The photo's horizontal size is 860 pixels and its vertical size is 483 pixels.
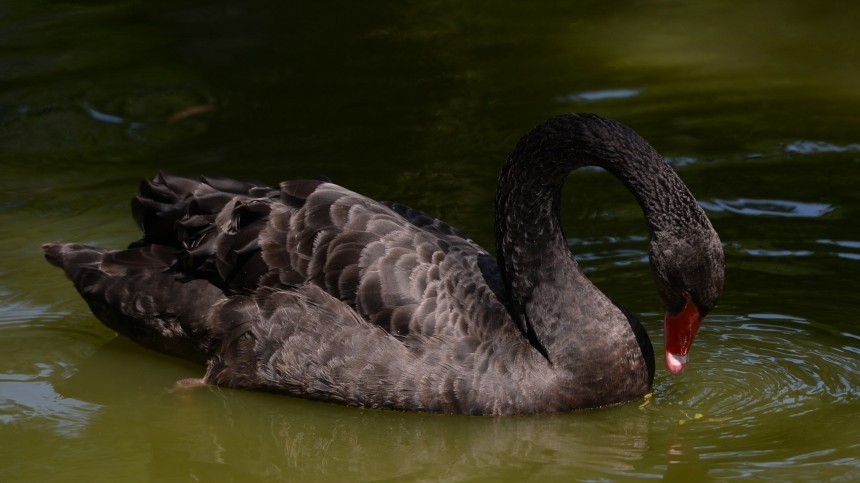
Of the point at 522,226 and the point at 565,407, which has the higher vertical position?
the point at 522,226

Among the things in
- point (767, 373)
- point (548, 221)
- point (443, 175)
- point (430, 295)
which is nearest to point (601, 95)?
point (443, 175)

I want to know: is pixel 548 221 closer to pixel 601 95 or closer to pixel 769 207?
pixel 769 207

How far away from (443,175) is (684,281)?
132 inches

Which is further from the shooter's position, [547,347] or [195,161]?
[195,161]

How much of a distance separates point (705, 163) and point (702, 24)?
3.34 meters

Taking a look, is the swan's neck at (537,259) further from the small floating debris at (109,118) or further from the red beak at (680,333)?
the small floating debris at (109,118)

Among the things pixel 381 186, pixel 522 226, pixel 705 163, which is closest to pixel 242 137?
pixel 381 186

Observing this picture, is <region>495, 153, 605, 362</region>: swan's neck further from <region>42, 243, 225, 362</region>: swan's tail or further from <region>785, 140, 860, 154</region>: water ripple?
<region>785, 140, 860, 154</region>: water ripple

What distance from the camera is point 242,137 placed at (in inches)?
386

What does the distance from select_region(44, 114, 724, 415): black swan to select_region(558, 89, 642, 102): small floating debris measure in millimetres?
3542

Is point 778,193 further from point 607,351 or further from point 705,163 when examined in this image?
point 607,351

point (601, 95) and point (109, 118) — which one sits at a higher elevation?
point (601, 95)

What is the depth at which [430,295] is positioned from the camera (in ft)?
19.8

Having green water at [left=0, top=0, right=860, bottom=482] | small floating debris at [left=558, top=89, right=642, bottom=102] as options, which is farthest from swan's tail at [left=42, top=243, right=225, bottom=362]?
small floating debris at [left=558, top=89, right=642, bottom=102]
